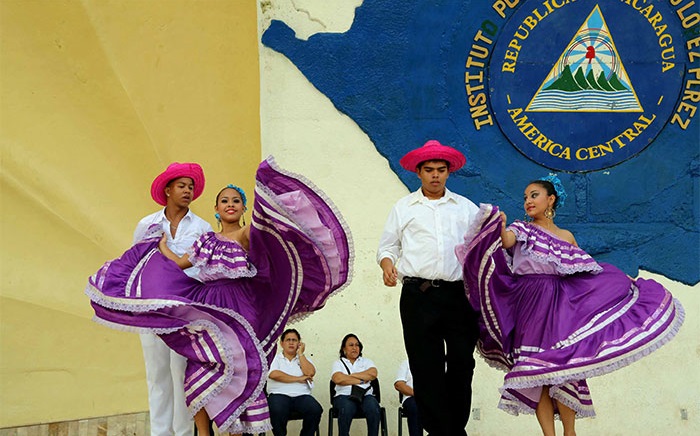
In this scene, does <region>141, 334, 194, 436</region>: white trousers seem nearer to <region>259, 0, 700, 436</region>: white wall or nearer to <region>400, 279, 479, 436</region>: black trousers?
<region>400, 279, 479, 436</region>: black trousers

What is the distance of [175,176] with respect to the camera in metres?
6.07

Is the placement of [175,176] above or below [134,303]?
above

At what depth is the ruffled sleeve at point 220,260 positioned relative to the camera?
568cm

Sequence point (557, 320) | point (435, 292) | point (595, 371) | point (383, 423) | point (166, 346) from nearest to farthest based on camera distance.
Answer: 1. point (595, 371)
2. point (557, 320)
3. point (435, 292)
4. point (166, 346)
5. point (383, 423)

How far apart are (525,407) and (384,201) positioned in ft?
7.23

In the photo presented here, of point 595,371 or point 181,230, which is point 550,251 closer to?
point 595,371

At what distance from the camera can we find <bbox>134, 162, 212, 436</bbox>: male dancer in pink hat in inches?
236

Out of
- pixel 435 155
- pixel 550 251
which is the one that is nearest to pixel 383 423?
pixel 550 251

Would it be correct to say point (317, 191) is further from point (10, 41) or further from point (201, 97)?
point (10, 41)

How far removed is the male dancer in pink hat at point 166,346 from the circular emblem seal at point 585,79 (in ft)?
8.01

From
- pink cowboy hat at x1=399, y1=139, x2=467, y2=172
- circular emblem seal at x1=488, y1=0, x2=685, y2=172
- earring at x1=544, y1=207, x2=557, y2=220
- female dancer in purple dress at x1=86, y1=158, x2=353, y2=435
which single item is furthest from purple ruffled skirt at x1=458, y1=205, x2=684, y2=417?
circular emblem seal at x1=488, y1=0, x2=685, y2=172

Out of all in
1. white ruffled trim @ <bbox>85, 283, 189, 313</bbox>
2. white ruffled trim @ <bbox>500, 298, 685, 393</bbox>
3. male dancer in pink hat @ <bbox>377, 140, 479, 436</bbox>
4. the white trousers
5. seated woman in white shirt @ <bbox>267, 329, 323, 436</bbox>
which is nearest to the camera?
white ruffled trim @ <bbox>500, 298, 685, 393</bbox>

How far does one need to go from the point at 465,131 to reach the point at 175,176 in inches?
89.9

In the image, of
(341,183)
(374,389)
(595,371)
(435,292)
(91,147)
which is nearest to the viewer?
(595,371)
